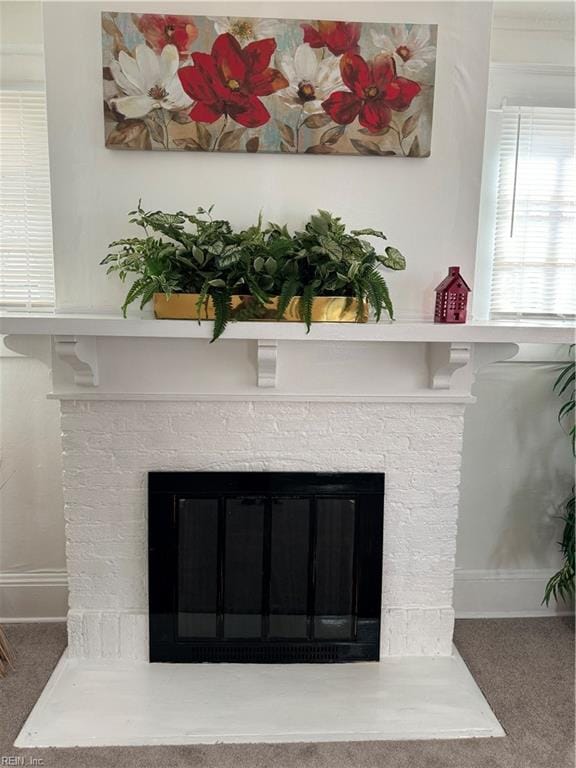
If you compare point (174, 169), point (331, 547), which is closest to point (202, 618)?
point (331, 547)

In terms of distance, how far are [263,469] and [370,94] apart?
130cm

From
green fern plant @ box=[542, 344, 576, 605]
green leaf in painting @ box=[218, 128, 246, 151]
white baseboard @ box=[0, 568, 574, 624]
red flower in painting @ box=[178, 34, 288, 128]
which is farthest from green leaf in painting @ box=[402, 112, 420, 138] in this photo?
white baseboard @ box=[0, 568, 574, 624]

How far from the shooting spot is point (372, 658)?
92.7 inches

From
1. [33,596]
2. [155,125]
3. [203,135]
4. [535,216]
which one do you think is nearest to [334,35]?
[203,135]

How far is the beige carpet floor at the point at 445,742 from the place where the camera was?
1.88 metres

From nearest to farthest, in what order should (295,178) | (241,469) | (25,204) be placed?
1. (295,178)
2. (241,469)
3. (25,204)

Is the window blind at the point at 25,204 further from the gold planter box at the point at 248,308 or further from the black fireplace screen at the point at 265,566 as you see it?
the black fireplace screen at the point at 265,566

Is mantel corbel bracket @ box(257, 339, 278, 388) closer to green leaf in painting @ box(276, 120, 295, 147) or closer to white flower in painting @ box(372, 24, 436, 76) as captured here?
green leaf in painting @ box(276, 120, 295, 147)

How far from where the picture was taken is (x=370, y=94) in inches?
83.3

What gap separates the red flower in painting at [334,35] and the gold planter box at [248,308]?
82 cm

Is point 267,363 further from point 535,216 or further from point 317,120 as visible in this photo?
point 535,216

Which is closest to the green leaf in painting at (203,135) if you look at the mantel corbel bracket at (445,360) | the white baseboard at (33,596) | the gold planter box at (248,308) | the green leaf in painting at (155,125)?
the green leaf in painting at (155,125)

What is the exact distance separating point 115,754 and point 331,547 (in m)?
0.92

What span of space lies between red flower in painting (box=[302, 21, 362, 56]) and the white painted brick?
1.17m
